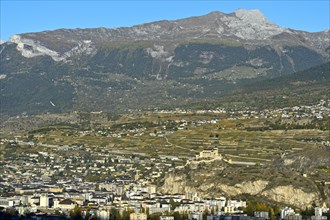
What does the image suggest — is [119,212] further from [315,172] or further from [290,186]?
[315,172]

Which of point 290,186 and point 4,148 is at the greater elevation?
point 4,148

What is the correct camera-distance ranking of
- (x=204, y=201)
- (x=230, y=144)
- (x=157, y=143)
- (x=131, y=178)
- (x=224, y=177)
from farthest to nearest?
(x=157, y=143) < (x=230, y=144) < (x=131, y=178) < (x=224, y=177) < (x=204, y=201)

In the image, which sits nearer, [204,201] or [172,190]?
[204,201]

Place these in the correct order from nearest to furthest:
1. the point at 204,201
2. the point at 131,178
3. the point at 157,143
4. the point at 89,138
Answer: the point at 204,201, the point at 131,178, the point at 157,143, the point at 89,138

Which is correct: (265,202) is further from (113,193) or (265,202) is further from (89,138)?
(89,138)

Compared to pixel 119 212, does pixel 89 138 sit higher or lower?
higher

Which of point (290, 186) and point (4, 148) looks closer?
point (290, 186)

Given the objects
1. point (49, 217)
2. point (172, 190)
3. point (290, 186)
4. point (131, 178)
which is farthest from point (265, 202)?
point (131, 178)

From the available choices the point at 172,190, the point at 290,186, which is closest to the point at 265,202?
the point at 290,186

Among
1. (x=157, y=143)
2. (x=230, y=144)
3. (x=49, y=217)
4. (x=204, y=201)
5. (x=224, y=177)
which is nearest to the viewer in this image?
(x=49, y=217)
